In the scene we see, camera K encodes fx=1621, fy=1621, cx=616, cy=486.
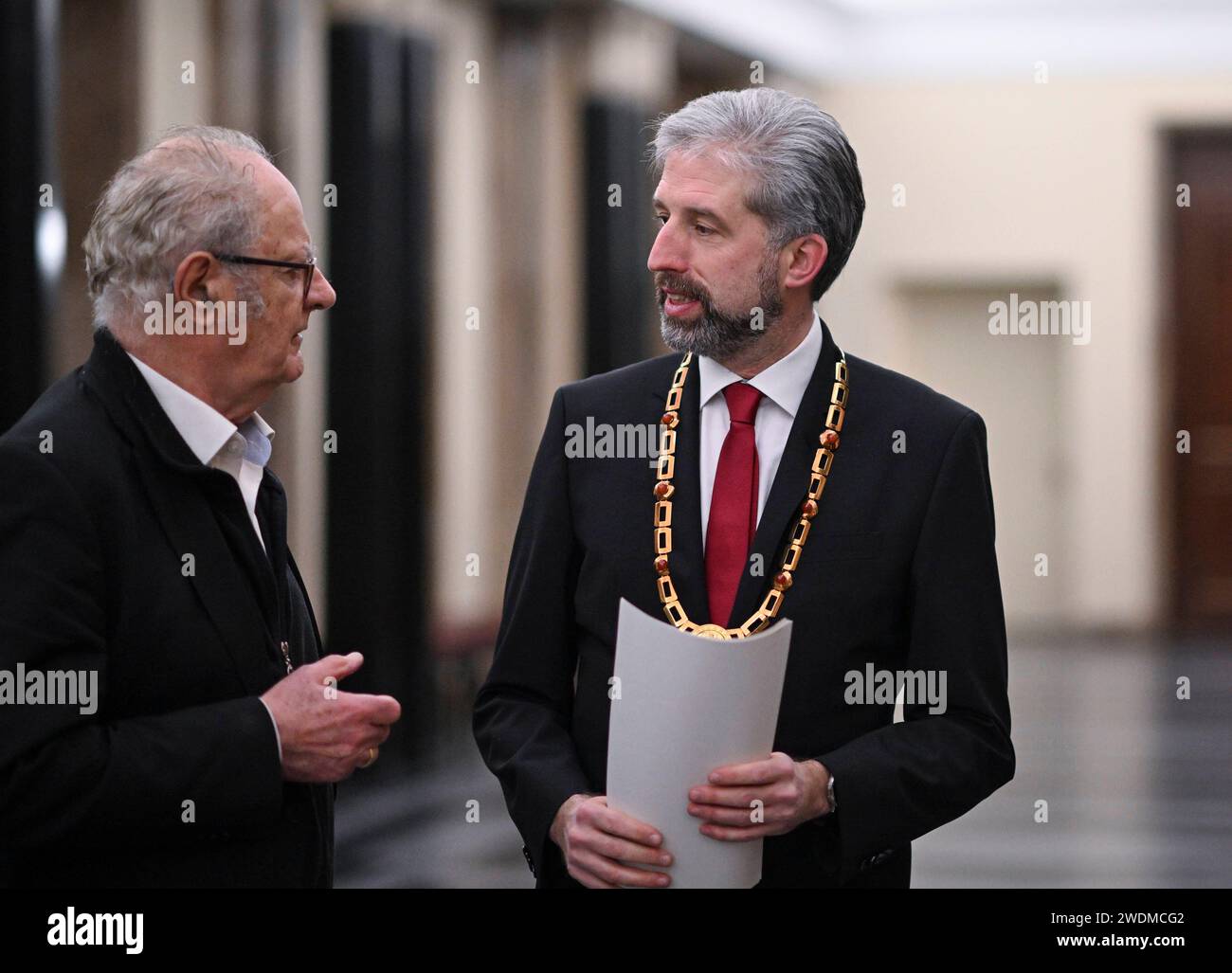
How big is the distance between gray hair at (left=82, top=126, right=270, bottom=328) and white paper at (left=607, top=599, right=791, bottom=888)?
719mm

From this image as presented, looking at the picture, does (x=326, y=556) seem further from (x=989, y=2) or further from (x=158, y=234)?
(x=989, y=2)

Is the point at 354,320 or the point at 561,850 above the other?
the point at 354,320

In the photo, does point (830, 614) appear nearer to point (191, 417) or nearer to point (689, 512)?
point (689, 512)

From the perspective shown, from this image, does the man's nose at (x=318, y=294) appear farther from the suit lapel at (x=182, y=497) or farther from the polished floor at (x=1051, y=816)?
the polished floor at (x=1051, y=816)

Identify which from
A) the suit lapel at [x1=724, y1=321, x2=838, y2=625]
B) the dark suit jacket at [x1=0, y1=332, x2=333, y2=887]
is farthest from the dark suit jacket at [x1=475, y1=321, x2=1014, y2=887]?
the dark suit jacket at [x1=0, y1=332, x2=333, y2=887]

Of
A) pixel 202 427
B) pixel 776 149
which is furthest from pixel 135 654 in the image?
pixel 776 149

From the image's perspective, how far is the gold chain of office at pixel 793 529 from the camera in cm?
218

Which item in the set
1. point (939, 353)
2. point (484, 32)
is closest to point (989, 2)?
point (939, 353)

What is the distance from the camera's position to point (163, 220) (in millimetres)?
2096

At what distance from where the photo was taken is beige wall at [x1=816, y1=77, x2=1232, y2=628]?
13.8m

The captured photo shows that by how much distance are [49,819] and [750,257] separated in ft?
3.81

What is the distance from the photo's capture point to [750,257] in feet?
7.39

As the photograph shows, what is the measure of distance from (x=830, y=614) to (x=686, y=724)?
0.30 metres

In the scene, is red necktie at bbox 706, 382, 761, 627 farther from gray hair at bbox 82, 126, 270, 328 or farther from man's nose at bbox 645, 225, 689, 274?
gray hair at bbox 82, 126, 270, 328
